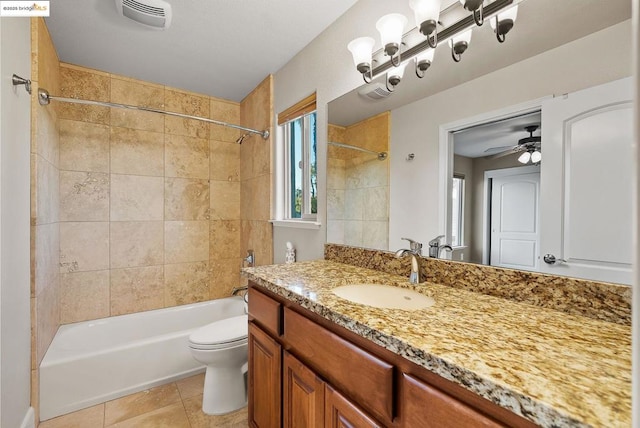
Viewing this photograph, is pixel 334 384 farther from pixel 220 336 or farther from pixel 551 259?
pixel 220 336

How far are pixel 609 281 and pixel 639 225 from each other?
0.70m

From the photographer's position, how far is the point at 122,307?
8.05ft

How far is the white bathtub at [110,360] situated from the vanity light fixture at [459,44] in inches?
97.5

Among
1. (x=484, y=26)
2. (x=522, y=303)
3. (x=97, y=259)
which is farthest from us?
(x=97, y=259)

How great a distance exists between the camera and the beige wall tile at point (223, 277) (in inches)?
115

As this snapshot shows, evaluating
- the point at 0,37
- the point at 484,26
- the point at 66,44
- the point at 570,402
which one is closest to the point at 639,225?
the point at 570,402

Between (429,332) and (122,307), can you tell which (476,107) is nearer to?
(429,332)

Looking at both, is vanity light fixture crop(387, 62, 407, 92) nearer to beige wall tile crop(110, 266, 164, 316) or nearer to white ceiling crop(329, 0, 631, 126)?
white ceiling crop(329, 0, 631, 126)

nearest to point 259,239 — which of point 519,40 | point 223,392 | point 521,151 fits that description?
point 223,392

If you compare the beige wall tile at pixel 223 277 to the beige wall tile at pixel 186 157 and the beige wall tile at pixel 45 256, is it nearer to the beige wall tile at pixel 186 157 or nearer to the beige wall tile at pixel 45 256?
the beige wall tile at pixel 186 157

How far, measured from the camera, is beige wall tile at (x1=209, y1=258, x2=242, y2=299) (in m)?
2.91

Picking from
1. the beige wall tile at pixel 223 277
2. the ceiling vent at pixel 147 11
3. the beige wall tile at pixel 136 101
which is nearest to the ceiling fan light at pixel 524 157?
the ceiling vent at pixel 147 11

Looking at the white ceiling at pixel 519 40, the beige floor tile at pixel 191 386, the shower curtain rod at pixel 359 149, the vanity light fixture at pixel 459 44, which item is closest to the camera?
the white ceiling at pixel 519 40

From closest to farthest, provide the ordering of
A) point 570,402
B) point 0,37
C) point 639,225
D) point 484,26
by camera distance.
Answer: point 639,225 < point 570,402 < point 484,26 < point 0,37
